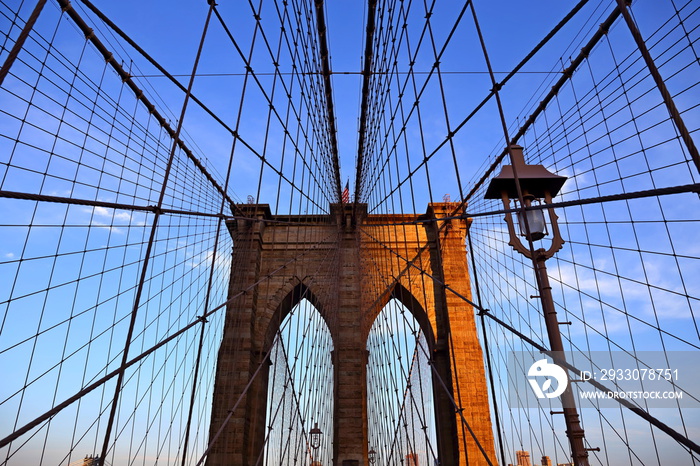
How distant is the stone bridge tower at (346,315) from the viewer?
10023 millimetres

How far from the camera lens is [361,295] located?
11.8 meters

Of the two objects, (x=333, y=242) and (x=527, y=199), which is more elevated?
(x=333, y=242)

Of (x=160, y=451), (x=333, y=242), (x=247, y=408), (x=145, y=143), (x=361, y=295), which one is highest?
(x=333, y=242)

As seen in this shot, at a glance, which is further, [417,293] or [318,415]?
[417,293]

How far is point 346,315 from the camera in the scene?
11.7 m

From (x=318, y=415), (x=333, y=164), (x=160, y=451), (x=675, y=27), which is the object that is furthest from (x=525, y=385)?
(x=333, y=164)

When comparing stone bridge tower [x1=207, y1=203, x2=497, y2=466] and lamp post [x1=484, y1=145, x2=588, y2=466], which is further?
stone bridge tower [x1=207, y1=203, x2=497, y2=466]

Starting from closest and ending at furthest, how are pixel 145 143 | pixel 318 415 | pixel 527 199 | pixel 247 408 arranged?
pixel 527 199, pixel 145 143, pixel 318 415, pixel 247 408

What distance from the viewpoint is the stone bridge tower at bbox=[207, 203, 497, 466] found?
10.0m

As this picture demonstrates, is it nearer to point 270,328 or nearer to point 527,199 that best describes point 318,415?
point 270,328

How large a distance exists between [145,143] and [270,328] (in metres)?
7.37

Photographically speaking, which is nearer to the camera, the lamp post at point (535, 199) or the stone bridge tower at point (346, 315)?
the lamp post at point (535, 199)

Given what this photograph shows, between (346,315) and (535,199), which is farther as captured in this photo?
(346,315)

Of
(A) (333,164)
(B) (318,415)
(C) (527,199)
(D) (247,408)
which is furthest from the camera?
(A) (333,164)
